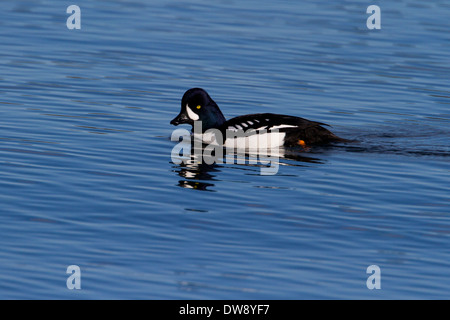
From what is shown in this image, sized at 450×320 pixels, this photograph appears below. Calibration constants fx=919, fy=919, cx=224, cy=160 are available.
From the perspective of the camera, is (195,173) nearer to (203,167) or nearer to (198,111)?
(203,167)

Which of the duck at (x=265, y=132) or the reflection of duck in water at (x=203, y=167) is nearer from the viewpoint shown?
the reflection of duck in water at (x=203, y=167)

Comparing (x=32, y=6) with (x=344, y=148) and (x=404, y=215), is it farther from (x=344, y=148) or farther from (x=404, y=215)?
(x=404, y=215)

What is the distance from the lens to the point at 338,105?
16.7 metres

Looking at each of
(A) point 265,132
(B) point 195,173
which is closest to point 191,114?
(A) point 265,132

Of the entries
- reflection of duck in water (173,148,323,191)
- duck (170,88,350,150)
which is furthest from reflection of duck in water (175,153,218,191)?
duck (170,88,350,150)

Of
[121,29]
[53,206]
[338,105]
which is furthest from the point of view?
[121,29]

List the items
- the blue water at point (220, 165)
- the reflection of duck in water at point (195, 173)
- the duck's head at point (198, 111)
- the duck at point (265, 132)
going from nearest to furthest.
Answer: the blue water at point (220, 165)
the reflection of duck in water at point (195, 173)
the duck at point (265, 132)
the duck's head at point (198, 111)

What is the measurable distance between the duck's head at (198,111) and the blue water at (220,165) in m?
0.43

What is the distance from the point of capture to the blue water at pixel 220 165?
8.64 m

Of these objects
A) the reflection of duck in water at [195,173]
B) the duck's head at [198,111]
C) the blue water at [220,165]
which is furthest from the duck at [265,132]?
the reflection of duck in water at [195,173]

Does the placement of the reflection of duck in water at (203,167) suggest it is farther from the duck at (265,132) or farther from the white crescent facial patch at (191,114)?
the white crescent facial patch at (191,114)

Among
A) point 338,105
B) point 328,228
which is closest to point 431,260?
point 328,228

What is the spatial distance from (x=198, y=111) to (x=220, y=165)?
194 centimetres

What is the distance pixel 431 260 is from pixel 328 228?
129 cm
